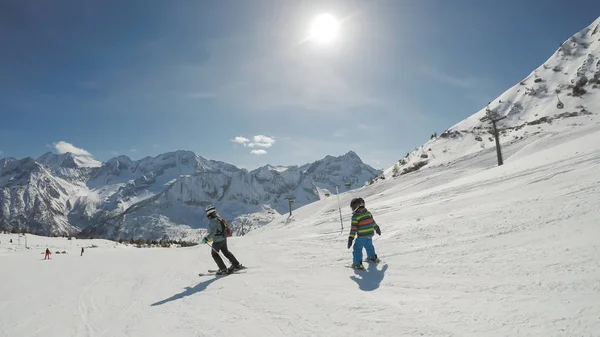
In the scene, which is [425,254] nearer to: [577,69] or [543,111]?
[543,111]

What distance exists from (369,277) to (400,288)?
1128 mm

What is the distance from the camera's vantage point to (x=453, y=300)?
4688 mm

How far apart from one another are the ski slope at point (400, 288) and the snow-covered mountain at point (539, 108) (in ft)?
97.1

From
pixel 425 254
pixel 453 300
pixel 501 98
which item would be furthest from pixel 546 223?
pixel 501 98

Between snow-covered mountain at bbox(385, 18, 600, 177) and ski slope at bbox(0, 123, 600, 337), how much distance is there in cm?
2961

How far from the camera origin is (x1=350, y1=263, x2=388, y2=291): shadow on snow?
612cm

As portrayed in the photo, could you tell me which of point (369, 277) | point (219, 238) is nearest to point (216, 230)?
point (219, 238)

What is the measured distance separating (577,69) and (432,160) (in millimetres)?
58190

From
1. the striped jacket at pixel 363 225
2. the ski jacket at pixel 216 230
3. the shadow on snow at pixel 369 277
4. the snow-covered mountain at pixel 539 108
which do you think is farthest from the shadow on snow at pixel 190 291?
the snow-covered mountain at pixel 539 108

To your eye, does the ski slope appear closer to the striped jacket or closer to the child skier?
the child skier

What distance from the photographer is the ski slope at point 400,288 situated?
4.12 m

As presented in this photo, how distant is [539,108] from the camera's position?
68.4 m

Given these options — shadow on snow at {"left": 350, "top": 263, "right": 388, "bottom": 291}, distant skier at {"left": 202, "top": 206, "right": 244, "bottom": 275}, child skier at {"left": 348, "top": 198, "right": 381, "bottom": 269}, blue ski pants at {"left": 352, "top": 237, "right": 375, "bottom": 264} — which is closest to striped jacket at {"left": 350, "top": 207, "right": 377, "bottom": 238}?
child skier at {"left": 348, "top": 198, "right": 381, "bottom": 269}

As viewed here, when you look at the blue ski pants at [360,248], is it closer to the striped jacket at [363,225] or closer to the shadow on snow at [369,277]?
the striped jacket at [363,225]
